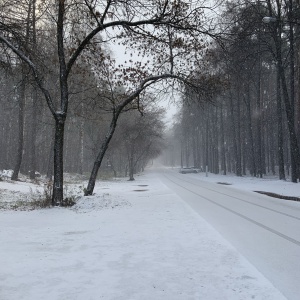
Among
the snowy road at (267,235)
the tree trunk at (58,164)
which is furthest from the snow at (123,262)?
the tree trunk at (58,164)

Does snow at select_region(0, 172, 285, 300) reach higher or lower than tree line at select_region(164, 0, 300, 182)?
lower

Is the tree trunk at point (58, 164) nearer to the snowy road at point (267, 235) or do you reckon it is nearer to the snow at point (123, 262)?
the snow at point (123, 262)

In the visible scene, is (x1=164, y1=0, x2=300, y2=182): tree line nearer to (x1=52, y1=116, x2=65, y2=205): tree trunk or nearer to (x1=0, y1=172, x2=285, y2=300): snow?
(x1=52, y1=116, x2=65, y2=205): tree trunk

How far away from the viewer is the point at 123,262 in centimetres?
489

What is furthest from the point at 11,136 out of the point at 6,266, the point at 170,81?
the point at 6,266

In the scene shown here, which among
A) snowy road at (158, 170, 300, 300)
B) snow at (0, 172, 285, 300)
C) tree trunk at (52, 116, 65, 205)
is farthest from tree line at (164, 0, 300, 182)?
snow at (0, 172, 285, 300)

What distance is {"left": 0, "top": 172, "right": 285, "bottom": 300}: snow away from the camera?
12.4 ft

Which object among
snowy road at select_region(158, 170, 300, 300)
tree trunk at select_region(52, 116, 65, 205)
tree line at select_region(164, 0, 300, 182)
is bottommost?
snowy road at select_region(158, 170, 300, 300)

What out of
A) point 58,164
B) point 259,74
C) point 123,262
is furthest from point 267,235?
point 259,74

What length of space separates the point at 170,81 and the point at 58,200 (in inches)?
270

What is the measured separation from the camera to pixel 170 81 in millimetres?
13797

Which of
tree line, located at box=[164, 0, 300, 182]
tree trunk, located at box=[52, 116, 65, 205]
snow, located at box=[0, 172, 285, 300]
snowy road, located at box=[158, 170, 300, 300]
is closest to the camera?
snow, located at box=[0, 172, 285, 300]

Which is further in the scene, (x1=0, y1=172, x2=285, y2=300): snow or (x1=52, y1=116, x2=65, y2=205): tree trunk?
(x1=52, y1=116, x2=65, y2=205): tree trunk

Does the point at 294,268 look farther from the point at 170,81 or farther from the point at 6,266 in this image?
the point at 170,81
